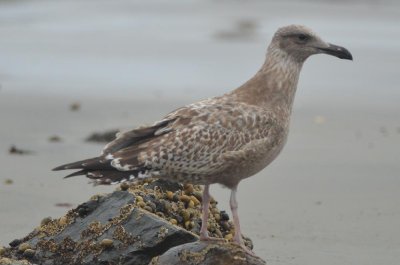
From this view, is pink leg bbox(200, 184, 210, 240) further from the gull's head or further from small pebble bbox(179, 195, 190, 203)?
the gull's head

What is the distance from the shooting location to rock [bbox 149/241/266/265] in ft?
21.1

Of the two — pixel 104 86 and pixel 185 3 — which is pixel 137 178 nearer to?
pixel 104 86

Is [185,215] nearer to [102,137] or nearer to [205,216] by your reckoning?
[205,216]

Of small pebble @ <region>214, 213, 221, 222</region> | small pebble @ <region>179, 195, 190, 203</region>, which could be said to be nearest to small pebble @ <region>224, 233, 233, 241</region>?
small pebble @ <region>214, 213, 221, 222</region>

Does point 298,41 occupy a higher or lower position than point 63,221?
higher

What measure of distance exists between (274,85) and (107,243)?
66.6 inches

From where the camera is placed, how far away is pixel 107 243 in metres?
6.79

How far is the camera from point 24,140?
11211 mm

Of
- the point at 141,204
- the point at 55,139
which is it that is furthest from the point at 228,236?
the point at 55,139

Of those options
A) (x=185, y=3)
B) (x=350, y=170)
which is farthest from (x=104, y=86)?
(x=185, y=3)

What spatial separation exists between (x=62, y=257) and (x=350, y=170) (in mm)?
4225

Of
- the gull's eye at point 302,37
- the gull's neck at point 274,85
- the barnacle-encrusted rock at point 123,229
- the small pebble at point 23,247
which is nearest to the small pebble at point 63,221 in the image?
the barnacle-encrusted rock at point 123,229

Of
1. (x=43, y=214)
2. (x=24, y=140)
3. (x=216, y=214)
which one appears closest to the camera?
(x=216, y=214)

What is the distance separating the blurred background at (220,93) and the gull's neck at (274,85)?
122 cm
